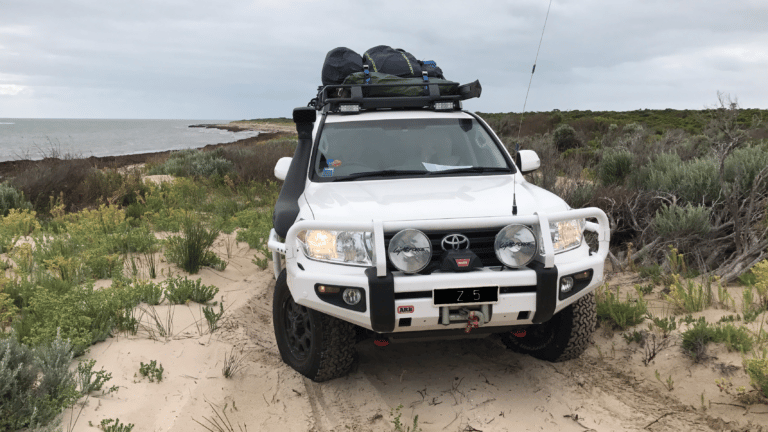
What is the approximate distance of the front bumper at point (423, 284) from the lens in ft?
10.2

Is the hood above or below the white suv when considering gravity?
above

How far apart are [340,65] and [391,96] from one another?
3.49ft

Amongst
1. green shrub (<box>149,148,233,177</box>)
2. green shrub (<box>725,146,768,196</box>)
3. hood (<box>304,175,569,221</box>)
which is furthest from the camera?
green shrub (<box>149,148,233,177</box>)

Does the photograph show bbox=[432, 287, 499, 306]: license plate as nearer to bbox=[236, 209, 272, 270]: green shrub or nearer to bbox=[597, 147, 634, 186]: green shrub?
bbox=[236, 209, 272, 270]: green shrub

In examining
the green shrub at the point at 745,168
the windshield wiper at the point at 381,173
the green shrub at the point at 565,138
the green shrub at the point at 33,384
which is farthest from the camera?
the green shrub at the point at 565,138

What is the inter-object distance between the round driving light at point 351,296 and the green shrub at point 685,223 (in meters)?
4.30

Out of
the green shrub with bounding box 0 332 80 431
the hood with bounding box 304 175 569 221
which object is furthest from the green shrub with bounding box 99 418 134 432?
the hood with bounding box 304 175 569 221

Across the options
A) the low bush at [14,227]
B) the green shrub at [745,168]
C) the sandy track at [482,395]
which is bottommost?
the sandy track at [482,395]

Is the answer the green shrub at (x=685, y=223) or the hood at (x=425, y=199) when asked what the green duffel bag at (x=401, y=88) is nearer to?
the hood at (x=425, y=199)

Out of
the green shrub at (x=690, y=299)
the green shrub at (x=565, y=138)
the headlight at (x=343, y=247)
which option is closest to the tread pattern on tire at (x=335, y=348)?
the headlight at (x=343, y=247)

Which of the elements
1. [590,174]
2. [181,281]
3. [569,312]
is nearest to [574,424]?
[569,312]

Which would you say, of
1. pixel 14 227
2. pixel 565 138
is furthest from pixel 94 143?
pixel 14 227

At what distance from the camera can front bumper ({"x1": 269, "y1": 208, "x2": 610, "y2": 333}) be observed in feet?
10.2

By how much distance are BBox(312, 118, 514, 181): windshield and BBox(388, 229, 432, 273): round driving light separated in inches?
49.1
